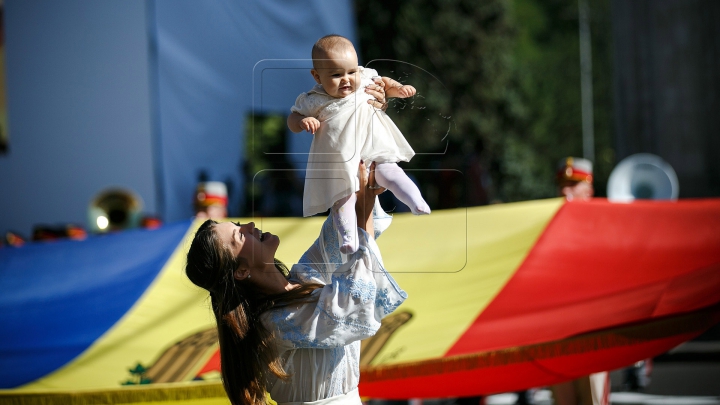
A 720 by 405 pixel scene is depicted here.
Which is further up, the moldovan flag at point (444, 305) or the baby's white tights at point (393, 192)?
the baby's white tights at point (393, 192)

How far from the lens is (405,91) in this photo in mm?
1614

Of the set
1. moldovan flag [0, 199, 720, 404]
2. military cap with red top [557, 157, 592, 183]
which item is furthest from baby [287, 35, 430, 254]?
military cap with red top [557, 157, 592, 183]

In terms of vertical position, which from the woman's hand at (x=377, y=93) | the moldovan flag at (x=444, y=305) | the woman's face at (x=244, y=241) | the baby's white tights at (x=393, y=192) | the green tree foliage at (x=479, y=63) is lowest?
the moldovan flag at (x=444, y=305)

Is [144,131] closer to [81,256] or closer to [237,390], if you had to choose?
[81,256]

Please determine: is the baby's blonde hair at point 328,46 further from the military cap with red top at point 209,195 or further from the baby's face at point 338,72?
the military cap with red top at point 209,195

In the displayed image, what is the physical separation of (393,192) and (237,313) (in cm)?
51

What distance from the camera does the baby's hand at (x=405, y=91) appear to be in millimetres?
1613

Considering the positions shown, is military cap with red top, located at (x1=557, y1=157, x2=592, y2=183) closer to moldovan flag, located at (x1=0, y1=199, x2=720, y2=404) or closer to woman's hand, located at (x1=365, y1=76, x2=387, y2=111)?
moldovan flag, located at (x1=0, y1=199, x2=720, y2=404)

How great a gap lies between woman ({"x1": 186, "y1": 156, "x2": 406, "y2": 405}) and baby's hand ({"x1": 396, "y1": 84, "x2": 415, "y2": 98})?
0.91ft

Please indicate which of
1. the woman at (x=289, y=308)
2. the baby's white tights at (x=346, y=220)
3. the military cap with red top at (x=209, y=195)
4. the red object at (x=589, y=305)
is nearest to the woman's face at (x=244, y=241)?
the woman at (x=289, y=308)

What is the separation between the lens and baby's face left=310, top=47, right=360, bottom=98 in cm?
153

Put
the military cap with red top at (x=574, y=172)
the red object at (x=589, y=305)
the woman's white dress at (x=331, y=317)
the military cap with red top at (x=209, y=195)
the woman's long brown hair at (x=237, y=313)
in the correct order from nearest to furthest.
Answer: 1. the woman's white dress at (x=331, y=317)
2. the woman's long brown hair at (x=237, y=313)
3. the red object at (x=589, y=305)
4. the military cap with red top at (x=574, y=172)
5. the military cap with red top at (x=209, y=195)

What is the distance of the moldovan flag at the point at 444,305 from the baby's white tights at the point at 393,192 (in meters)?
0.67

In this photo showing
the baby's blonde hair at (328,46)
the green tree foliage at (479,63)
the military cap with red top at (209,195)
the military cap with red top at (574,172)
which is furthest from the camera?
the green tree foliage at (479,63)
